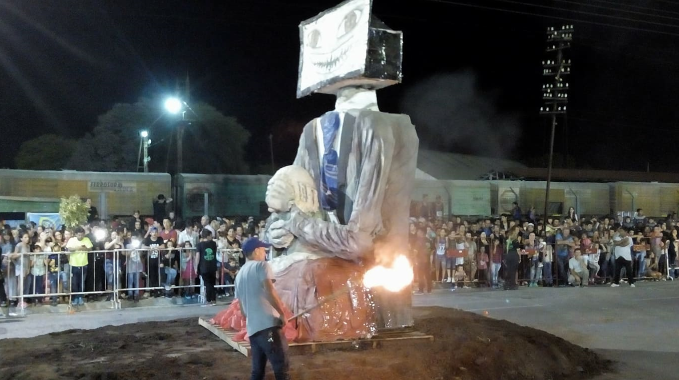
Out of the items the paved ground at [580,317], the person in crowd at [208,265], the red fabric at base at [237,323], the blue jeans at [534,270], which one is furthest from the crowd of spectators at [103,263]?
the blue jeans at [534,270]

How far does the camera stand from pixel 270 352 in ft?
18.6

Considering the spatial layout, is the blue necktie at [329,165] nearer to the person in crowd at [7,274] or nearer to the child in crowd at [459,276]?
the person in crowd at [7,274]

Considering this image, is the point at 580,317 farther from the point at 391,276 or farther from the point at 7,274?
the point at 7,274

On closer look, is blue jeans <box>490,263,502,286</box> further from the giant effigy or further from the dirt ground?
the giant effigy

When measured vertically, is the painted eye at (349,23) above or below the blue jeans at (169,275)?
above

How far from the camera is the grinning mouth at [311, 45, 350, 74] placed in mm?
7891

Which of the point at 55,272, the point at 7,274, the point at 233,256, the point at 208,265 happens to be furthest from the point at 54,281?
the point at 233,256

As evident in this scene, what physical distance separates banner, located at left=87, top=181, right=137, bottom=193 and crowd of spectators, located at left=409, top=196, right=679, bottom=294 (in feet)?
39.1

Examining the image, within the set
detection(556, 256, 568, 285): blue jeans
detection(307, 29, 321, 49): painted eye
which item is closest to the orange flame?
detection(307, 29, 321, 49): painted eye

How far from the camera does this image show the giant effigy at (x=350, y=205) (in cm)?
728

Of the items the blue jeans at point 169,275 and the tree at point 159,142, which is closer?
the blue jeans at point 169,275

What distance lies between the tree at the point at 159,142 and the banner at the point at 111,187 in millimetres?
14534

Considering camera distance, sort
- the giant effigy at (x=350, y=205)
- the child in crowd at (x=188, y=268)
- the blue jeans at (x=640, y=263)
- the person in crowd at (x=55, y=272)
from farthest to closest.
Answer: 1. the blue jeans at (x=640, y=263)
2. the child in crowd at (x=188, y=268)
3. the person in crowd at (x=55, y=272)
4. the giant effigy at (x=350, y=205)

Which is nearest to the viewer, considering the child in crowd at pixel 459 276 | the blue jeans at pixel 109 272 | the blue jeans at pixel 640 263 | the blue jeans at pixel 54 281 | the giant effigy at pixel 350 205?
the giant effigy at pixel 350 205
